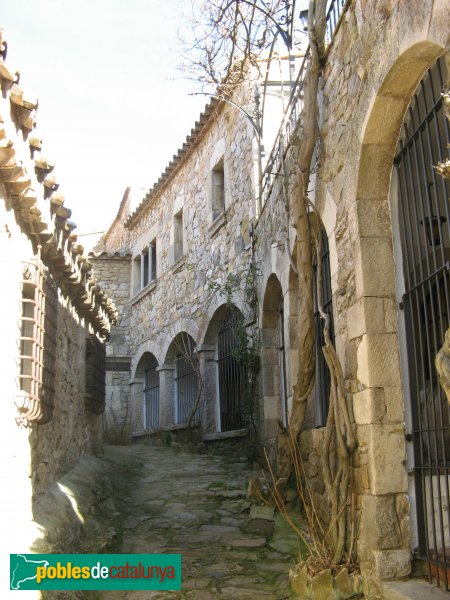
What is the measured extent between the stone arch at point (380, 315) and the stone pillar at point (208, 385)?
6056 millimetres

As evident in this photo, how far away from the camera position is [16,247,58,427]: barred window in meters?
4.28

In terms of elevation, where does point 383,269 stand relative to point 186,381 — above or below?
below

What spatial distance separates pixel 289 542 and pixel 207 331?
17.8 ft

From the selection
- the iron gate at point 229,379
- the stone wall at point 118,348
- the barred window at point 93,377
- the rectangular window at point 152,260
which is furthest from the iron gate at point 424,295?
the rectangular window at point 152,260

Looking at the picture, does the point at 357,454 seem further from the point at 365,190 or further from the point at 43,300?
the point at 43,300

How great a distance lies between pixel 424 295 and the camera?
3.69 metres

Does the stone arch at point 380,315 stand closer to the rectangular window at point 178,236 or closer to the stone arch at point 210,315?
the stone arch at point 210,315

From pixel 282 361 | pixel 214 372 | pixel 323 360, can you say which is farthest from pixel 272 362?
pixel 214 372

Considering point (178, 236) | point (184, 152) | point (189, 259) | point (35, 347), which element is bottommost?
point (35, 347)

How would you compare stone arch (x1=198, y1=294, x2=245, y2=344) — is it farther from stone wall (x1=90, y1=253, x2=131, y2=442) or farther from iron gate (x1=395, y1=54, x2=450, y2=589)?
iron gate (x1=395, y1=54, x2=450, y2=589)

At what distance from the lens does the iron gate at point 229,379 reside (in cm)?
923

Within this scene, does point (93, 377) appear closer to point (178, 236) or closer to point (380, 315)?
point (380, 315)

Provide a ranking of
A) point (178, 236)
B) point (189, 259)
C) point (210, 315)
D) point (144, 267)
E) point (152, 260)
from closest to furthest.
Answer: point (210, 315), point (189, 259), point (178, 236), point (152, 260), point (144, 267)

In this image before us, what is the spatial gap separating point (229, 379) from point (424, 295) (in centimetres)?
617
